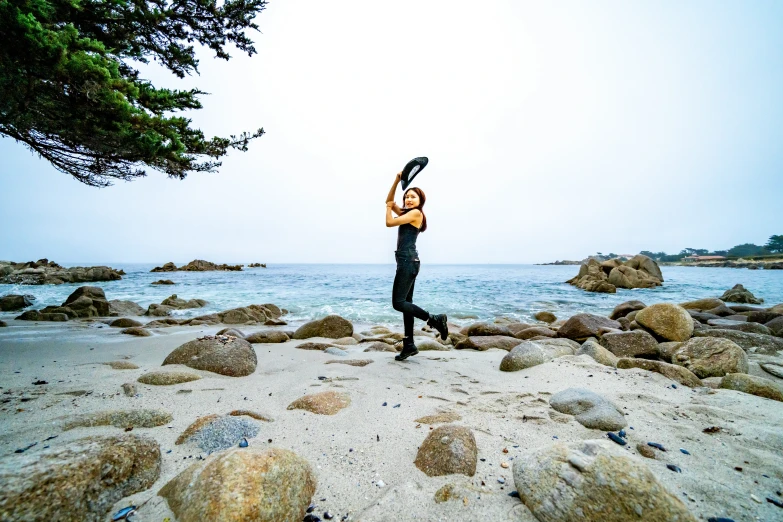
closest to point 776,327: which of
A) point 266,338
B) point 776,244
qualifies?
point 266,338

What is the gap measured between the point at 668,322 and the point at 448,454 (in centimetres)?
578

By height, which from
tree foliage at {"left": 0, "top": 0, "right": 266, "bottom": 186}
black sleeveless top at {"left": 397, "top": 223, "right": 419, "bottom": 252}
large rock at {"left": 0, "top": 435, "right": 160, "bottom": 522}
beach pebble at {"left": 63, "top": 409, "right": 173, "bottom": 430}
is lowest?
beach pebble at {"left": 63, "top": 409, "right": 173, "bottom": 430}

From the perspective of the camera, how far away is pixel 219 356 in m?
3.51

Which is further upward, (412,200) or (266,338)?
(412,200)

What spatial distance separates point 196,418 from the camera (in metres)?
2.28

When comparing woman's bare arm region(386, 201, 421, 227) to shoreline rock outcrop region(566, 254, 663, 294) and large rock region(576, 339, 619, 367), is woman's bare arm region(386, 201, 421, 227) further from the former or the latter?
shoreline rock outcrop region(566, 254, 663, 294)

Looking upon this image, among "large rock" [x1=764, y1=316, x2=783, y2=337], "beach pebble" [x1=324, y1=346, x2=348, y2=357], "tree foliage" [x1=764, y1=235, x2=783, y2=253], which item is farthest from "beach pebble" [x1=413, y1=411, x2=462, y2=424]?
"tree foliage" [x1=764, y1=235, x2=783, y2=253]

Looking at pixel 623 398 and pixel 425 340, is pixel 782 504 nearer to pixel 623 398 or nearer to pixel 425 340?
pixel 623 398

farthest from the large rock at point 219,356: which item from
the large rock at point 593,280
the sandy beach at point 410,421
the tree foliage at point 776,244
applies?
the tree foliage at point 776,244

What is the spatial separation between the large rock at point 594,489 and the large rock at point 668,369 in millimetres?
2543

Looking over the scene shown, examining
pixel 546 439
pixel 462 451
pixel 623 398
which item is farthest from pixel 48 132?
pixel 623 398

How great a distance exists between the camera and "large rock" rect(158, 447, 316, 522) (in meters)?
1.24

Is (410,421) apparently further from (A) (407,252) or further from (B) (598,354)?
(B) (598,354)

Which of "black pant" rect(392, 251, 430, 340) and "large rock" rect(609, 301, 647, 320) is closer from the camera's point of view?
"black pant" rect(392, 251, 430, 340)
